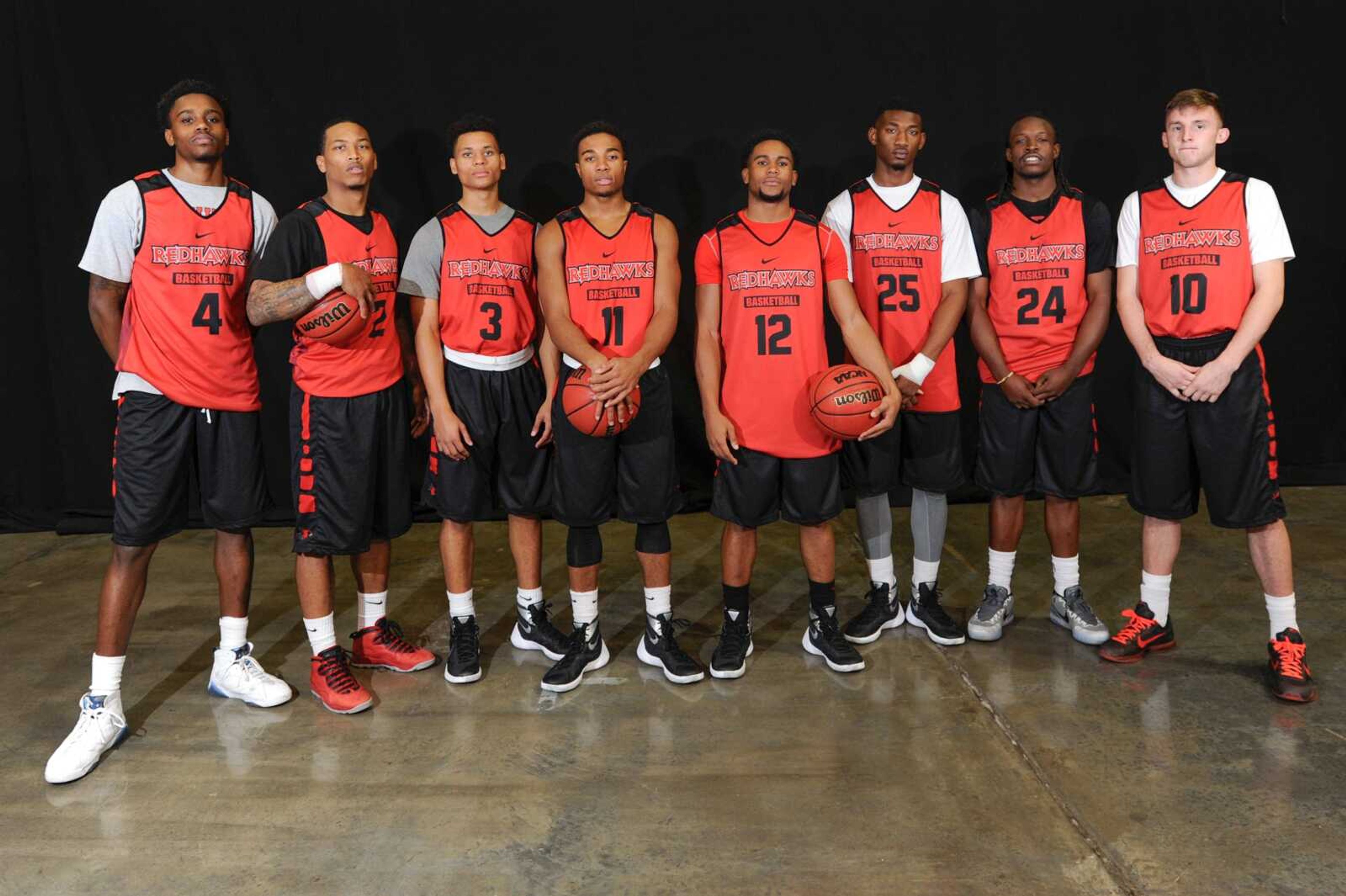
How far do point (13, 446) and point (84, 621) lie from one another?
1.78 metres

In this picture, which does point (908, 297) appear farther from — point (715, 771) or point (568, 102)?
point (568, 102)

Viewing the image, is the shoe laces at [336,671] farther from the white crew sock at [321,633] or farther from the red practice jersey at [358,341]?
the red practice jersey at [358,341]

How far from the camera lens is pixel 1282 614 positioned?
9.91 ft

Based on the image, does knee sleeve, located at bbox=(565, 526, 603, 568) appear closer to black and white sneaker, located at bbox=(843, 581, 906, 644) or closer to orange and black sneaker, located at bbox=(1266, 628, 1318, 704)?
black and white sneaker, located at bbox=(843, 581, 906, 644)

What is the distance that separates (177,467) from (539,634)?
1.14m

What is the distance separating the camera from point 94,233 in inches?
111

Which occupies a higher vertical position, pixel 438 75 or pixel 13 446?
pixel 438 75

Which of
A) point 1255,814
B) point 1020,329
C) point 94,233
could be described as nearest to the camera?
point 1255,814

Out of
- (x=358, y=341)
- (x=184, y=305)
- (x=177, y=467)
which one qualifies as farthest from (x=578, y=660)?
(x=184, y=305)

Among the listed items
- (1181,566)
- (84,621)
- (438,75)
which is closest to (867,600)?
(1181,566)

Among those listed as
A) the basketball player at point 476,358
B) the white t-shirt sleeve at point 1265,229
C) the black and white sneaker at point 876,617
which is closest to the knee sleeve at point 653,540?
the basketball player at point 476,358

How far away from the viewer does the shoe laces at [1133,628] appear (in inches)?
125

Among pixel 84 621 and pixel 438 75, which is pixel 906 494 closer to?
pixel 438 75

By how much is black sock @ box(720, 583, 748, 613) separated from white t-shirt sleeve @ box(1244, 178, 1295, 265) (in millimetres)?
1678
